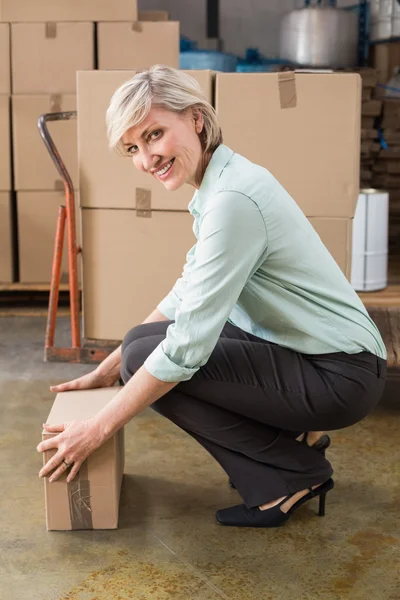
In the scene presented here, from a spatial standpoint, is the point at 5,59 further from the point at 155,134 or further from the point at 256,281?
the point at 256,281

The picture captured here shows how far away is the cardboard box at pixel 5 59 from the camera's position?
4180 mm

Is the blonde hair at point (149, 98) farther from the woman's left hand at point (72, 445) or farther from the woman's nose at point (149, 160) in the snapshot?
the woman's left hand at point (72, 445)

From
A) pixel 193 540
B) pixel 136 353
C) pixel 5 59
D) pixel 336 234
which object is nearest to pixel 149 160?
pixel 136 353

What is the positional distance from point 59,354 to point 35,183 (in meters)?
1.16

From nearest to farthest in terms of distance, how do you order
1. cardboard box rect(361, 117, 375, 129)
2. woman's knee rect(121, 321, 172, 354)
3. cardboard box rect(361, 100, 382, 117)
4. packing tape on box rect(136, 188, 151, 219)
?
woman's knee rect(121, 321, 172, 354), packing tape on box rect(136, 188, 151, 219), cardboard box rect(361, 100, 382, 117), cardboard box rect(361, 117, 375, 129)

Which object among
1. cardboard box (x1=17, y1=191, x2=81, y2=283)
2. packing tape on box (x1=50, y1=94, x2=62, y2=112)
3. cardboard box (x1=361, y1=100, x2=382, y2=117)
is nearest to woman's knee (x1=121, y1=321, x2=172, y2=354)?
cardboard box (x1=17, y1=191, x2=81, y2=283)

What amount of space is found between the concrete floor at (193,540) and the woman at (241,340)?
0.10 meters

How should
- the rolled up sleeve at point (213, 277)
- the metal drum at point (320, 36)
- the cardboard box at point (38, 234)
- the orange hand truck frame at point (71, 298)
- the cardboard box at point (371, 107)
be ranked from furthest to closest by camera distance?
1. the cardboard box at point (371, 107)
2. the metal drum at point (320, 36)
3. the cardboard box at point (38, 234)
4. the orange hand truck frame at point (71, 298)
5. the rolled up sleeve at point (213, 277)

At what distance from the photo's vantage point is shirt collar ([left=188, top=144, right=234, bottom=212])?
73.8 inches

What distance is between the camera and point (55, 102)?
420 centimetres

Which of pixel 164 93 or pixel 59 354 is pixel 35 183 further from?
pixel 164 93

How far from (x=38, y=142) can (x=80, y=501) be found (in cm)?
259

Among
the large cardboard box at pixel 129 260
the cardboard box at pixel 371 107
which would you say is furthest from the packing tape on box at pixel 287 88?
the cardboard box at pixel 371 107

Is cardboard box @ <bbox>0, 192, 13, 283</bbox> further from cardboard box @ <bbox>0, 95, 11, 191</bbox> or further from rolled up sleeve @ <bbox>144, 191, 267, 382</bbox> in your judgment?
rolled up sleeve @ <bbox>144, 191, 267, 382</bbox>
